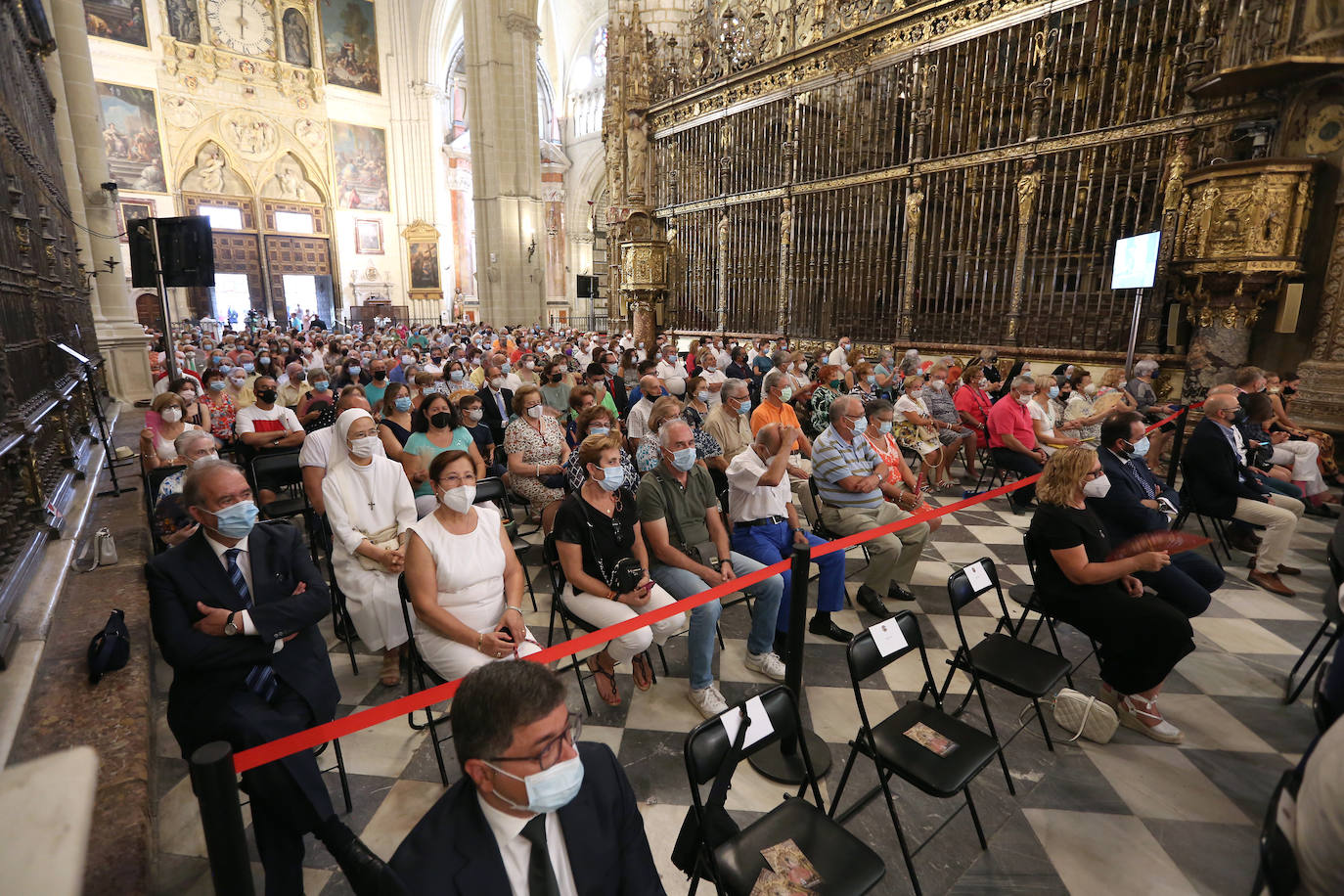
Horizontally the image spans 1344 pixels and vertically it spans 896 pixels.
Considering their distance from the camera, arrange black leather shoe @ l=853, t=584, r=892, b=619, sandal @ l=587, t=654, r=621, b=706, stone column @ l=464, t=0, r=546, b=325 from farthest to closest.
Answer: stone column @ l=464, t=0, r=546, b=325, black leather shoe @ l=853, t=584, r=892, b=619, sandal @ l=587, t=654, r=621, b=706

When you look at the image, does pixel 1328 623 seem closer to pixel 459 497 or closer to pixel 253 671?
pixel 459 497

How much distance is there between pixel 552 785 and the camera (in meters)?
1.34

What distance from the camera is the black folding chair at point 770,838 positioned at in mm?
1756

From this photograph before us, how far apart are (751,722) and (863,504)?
2.84 meters

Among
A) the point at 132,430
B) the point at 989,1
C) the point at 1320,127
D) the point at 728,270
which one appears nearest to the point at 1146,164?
the point at 1320,127

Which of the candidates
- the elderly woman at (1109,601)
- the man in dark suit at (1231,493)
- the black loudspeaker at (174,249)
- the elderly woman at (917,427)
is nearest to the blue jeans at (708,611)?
the elderly woman at (1109,601)

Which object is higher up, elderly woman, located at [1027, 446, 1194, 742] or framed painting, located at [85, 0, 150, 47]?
framed painting, located at [85, 0, 150, 47]

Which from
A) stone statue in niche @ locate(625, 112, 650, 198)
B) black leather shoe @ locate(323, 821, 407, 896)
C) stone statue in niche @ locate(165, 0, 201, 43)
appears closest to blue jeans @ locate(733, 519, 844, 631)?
black leather shoe @ locate(323, 821, 407, 896)

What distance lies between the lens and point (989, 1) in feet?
33.0

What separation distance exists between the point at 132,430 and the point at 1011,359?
13.1 meters

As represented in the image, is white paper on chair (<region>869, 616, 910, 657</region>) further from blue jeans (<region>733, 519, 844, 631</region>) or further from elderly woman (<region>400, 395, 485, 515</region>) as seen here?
elderly woman (<region>400, 395, 485, 515</region>)

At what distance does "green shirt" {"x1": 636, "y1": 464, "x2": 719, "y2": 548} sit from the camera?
354cm

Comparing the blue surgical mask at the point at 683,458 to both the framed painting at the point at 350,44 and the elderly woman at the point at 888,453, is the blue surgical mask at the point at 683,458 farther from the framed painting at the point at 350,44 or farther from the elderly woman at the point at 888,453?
the framed painting at the point at 350,44

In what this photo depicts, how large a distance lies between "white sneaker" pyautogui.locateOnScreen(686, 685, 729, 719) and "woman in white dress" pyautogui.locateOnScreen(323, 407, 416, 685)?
5.41 ft
